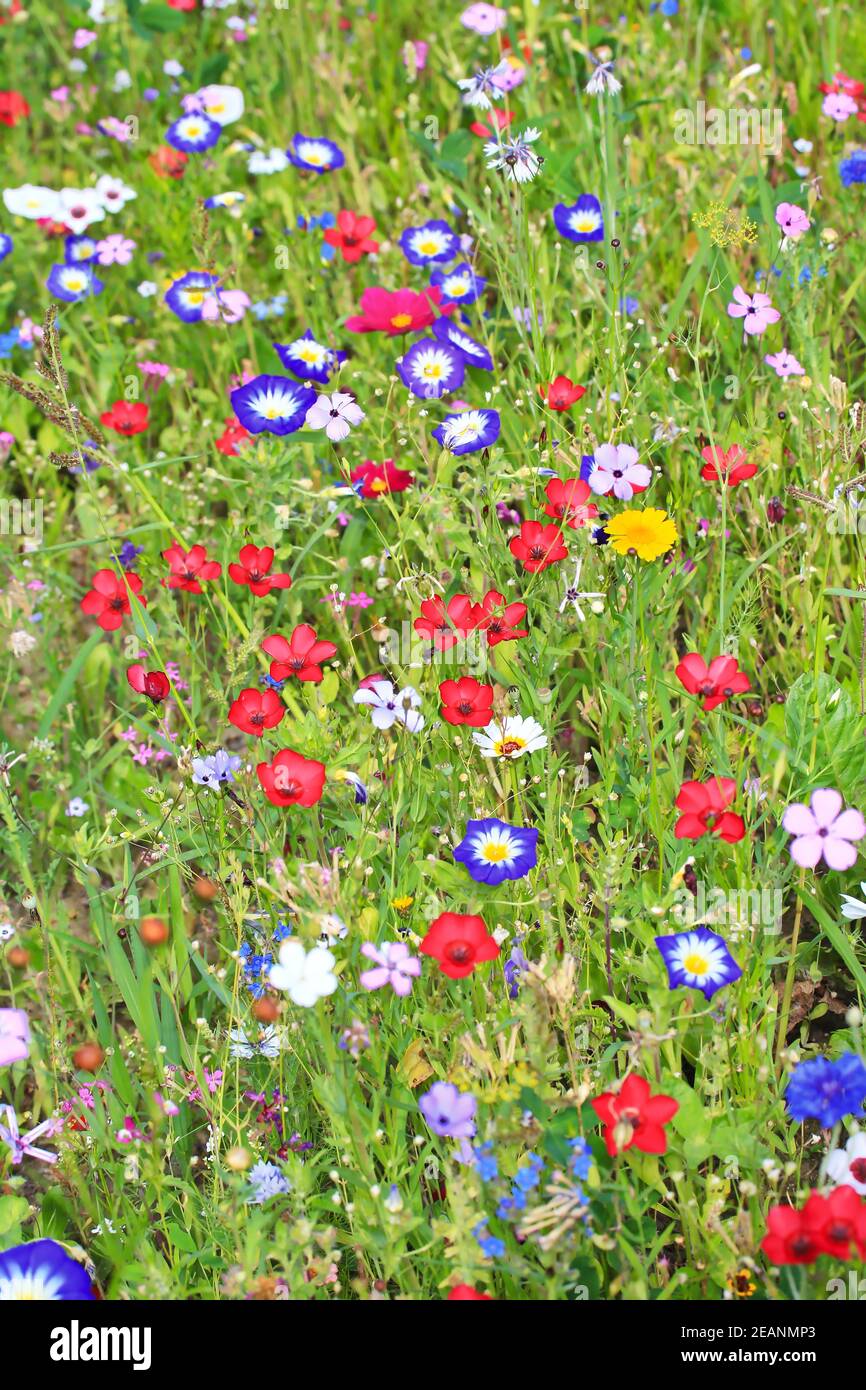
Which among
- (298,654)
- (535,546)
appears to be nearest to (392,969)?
(298,654)

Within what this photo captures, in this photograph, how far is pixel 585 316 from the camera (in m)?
3.22

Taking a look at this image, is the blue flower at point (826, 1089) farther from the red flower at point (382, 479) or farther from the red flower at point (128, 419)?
the red flower at point (128, 419)

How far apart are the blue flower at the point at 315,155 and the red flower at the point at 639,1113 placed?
2.60 meters

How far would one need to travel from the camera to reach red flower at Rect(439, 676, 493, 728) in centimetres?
197

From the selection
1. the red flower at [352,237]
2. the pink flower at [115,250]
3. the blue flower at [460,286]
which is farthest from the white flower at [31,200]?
the blue flower at [460,286]

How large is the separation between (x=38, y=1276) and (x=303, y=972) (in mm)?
477

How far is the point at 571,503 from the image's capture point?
86.7 inches

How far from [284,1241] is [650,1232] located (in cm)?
46

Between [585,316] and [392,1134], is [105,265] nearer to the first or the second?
[585,316]

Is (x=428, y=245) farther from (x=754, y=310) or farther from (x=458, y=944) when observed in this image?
(x=458, y=944)

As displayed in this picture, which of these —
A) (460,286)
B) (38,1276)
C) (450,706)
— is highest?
(460,286)

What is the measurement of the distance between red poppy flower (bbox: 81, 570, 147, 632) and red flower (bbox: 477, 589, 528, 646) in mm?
605
